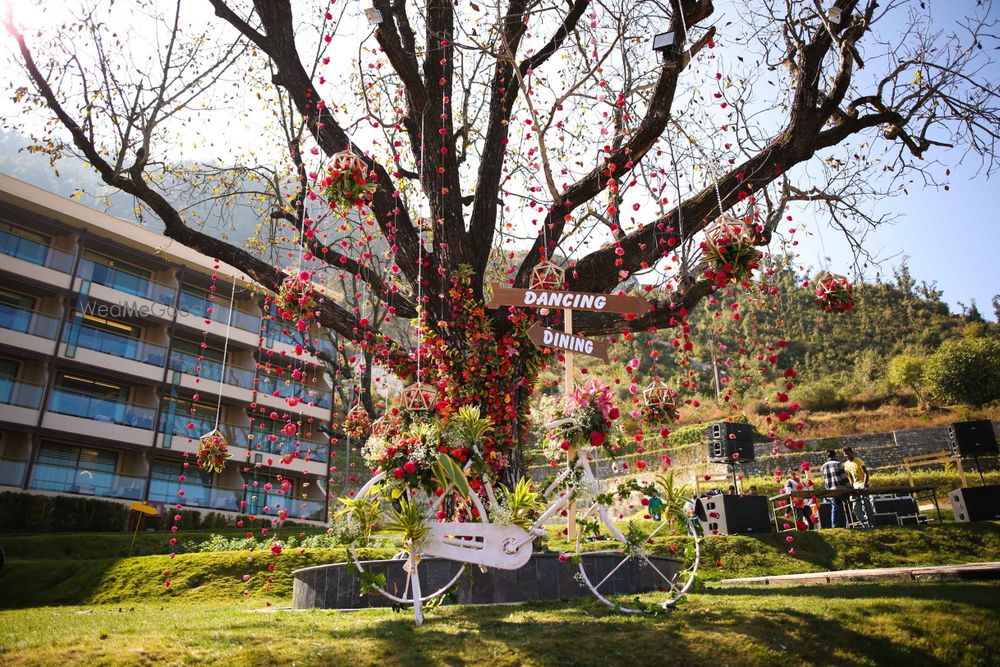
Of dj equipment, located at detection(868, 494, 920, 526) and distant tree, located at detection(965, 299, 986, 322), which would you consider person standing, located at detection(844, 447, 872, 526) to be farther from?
distant tree, located at detection(965, 299, 986, 322)

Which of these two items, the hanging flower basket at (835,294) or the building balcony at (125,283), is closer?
the hanging flower basket at (835,294)

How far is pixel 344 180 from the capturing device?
21.1 ft

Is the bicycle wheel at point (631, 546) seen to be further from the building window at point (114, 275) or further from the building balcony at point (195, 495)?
the building window at point (114, 275)

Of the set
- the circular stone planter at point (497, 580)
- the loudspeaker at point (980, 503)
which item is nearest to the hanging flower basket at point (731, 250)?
the circular stone planter at point (497, 580)

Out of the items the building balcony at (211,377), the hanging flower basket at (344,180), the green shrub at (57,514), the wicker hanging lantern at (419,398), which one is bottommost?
the green shrub at (57,514)

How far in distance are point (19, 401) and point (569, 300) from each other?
71.8ft

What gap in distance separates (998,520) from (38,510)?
955 inches

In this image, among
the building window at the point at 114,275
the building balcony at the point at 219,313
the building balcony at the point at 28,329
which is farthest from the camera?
the building balcony at the point at 219,313

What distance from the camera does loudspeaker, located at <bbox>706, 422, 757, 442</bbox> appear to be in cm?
1414

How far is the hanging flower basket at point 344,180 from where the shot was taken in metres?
6.44

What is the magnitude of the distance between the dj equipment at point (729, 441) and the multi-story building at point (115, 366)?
11694 millimetres

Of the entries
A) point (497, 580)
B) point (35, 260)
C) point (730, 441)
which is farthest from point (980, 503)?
point (35, 260)

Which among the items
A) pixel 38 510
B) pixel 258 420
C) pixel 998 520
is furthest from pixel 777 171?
pixel 258 420

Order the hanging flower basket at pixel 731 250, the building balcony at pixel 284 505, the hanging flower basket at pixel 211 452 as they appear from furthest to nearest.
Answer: the building balcony at pixel 284 505, the hanging flower basket at pixel 211 452, the hanging flower basket at pixel 731 250
